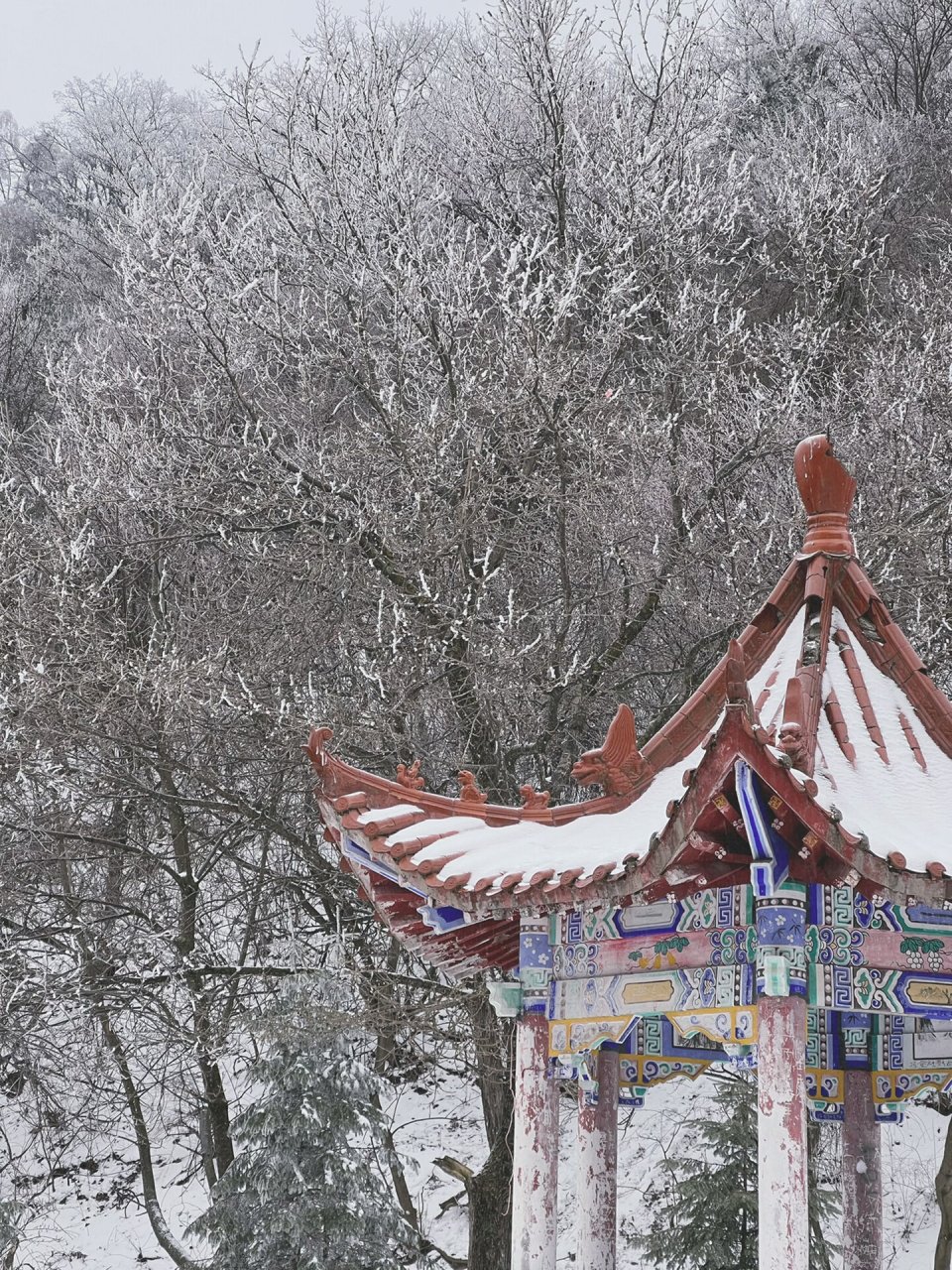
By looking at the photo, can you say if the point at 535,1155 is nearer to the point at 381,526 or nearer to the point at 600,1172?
the point at 600,1172

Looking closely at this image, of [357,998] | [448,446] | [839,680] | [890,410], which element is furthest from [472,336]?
[839,680]

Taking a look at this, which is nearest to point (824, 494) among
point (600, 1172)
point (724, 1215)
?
point (600, 1172)

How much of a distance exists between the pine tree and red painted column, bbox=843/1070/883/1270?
3.61 m

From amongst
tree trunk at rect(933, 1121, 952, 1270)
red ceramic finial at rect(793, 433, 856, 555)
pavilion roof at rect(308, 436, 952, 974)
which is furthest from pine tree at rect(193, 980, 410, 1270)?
red ceramic finial at rect(793, 433, 856, 555)

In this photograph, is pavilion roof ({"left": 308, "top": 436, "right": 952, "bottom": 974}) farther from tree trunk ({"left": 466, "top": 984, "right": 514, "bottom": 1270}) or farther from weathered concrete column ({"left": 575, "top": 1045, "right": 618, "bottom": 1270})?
tree trunk ({"left": 466, "top": 984, "right": 514, "bottom": 1270})

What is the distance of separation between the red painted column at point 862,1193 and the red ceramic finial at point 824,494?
Result: 219 cm

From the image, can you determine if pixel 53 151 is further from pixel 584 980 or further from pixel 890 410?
pixel 584 980

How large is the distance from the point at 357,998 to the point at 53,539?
4400 mm

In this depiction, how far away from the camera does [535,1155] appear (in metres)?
4.29

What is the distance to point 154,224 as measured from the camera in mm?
10172

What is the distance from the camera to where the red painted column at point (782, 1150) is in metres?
3.46

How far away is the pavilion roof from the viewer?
3359mm

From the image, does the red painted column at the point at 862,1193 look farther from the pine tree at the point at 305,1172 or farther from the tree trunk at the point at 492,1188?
the tree trunk at the point at 492,1188

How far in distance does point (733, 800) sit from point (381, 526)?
6.28m
